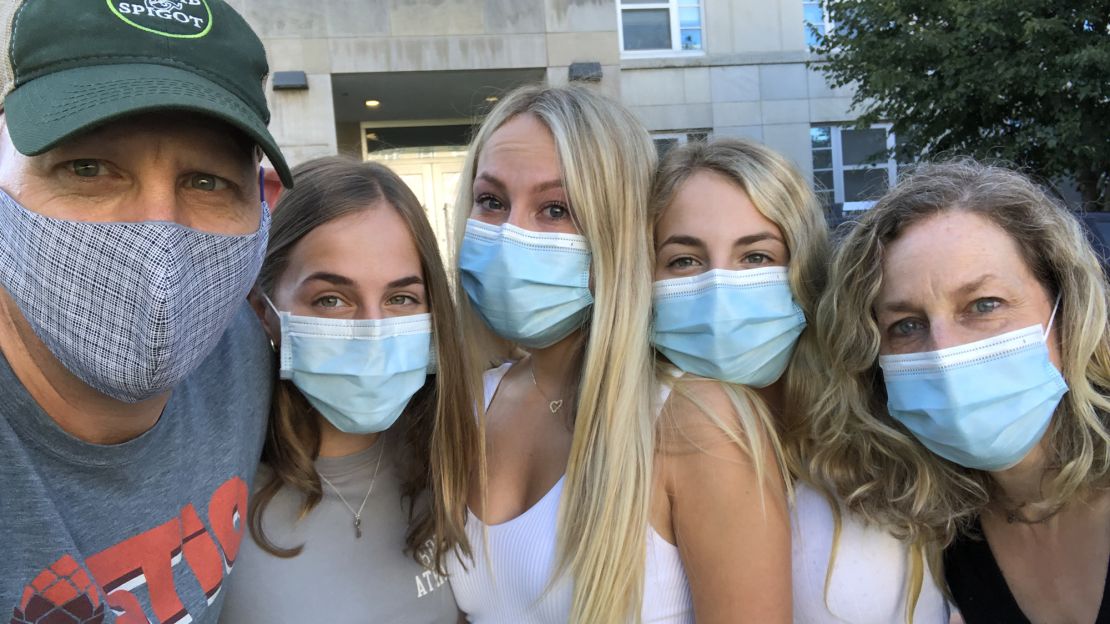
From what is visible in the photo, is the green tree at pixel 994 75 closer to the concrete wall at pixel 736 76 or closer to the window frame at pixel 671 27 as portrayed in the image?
the concrete wall at pixel 736 76

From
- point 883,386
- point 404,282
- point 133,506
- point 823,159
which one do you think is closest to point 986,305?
point 883,386

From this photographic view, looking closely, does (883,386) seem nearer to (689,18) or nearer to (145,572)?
(145,572)

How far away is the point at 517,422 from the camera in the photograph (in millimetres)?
2428

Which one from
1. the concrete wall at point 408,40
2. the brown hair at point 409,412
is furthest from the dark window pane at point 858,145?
the brown hair at point 409,412

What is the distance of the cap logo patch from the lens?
53.2 inches

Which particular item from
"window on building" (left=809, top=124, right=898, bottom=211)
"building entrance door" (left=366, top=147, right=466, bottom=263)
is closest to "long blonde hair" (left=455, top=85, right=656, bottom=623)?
"building entrance door" (left=366, top=147, right=466, bottom=263)

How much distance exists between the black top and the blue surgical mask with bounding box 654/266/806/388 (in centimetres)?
75

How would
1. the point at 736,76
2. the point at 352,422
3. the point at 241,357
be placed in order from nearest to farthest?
the point at 241,357, the point at 352,422, the point at 736,76

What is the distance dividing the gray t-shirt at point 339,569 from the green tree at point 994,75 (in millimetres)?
7558

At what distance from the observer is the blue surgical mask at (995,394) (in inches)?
74.0

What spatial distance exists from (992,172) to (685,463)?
4.38ft

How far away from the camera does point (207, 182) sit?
1.50 meters

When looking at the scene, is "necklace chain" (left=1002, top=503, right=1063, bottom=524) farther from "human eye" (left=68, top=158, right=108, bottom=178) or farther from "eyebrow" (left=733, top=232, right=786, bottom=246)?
"human eye" (left=68, top=158, right=108, bottom=178)

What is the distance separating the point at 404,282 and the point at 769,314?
3.70ft
